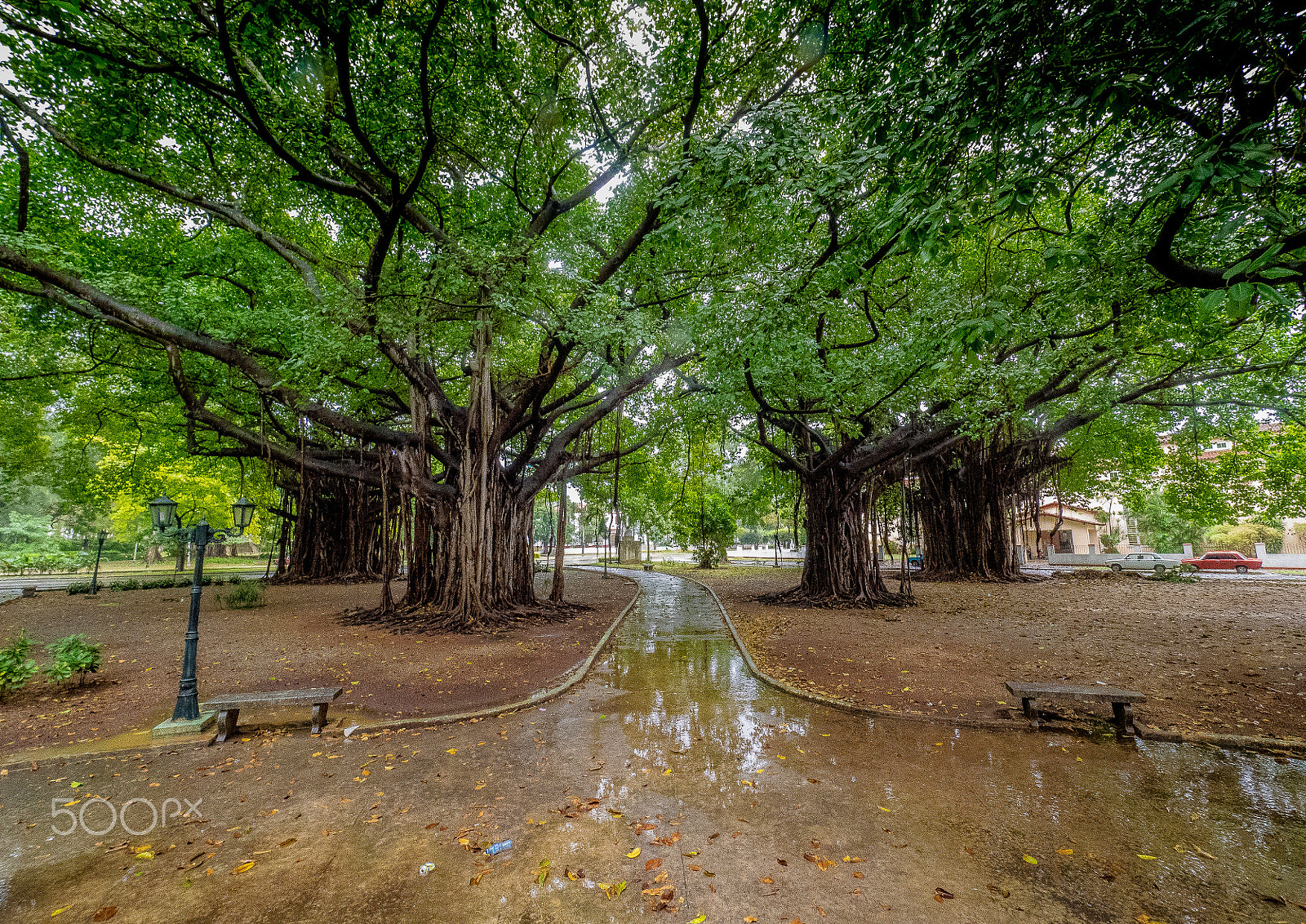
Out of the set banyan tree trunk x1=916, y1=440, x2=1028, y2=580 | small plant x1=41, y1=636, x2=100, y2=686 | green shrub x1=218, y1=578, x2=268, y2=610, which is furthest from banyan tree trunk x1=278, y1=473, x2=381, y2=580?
banyan tree trunk x1=916, y1=440, x2=1028, y2=580

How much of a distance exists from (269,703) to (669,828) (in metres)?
3.97

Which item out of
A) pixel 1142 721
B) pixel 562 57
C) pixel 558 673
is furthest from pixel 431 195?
pixel 1142 721

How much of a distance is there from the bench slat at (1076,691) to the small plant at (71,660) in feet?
32.5

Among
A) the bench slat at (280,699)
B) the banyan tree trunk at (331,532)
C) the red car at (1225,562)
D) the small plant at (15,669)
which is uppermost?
the banyan tree trunk at (331,532)

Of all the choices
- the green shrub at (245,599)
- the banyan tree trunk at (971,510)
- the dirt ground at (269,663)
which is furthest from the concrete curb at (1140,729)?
the banyan tree trunk at (971,510)

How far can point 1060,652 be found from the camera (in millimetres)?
7250

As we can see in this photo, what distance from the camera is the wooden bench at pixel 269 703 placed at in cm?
467

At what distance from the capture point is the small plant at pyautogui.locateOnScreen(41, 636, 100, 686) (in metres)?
5.68

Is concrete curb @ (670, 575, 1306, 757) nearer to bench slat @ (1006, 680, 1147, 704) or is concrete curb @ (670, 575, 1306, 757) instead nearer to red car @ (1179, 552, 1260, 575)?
bench slat @ (1006, 680, 1147, 704)

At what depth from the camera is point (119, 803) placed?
3498 mm

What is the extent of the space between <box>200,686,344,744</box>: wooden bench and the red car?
33.1 metres

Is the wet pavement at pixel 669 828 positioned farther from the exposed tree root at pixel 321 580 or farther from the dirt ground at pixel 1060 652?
the exposed tree root at pixel 321 580

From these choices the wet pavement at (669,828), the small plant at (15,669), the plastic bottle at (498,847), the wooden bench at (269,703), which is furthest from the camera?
the small plant at (15,669)

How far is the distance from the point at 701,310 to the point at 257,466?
65.0 ft
